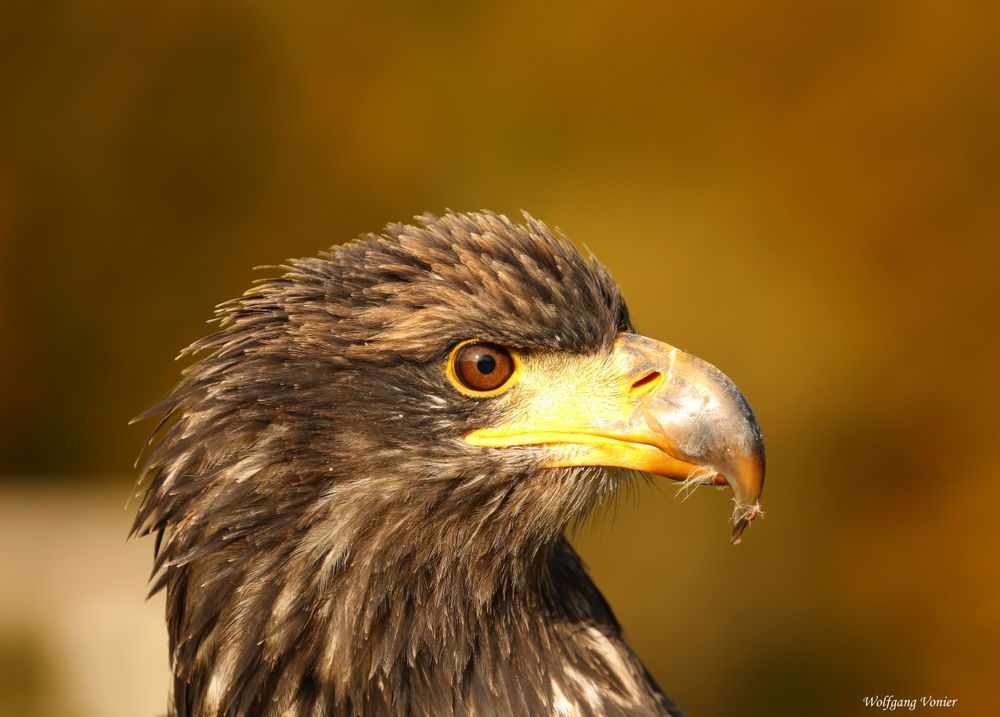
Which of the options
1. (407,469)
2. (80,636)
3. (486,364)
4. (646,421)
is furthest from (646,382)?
(80,636)

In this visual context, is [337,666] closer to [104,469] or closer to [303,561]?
[303,561]

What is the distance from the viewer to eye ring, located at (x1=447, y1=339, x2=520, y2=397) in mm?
2672

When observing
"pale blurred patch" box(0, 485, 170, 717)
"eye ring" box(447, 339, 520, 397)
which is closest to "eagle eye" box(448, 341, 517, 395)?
"eye ring" box(447, 339, 520, 397)

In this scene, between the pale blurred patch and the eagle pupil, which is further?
the pale blurred patch

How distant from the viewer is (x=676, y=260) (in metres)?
8.51

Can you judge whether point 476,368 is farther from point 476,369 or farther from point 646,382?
point 646,382

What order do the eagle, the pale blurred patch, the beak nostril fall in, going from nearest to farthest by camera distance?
the eagle
the beak nostril
the pale blurred patch

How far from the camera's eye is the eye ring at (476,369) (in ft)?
8.77

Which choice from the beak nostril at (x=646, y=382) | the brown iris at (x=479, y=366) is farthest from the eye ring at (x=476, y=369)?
the beak nostril at (x=646, y=382)

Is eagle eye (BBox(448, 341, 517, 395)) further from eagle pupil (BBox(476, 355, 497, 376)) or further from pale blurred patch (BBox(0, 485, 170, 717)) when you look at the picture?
pale blurred patch (BBox(0, 485, 170, 717))

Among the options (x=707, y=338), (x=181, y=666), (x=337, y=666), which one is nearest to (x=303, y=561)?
(x=337, y=666)

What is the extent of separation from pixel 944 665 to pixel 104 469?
20.6ft

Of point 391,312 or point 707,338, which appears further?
point 707,338

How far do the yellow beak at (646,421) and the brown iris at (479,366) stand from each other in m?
0.07
